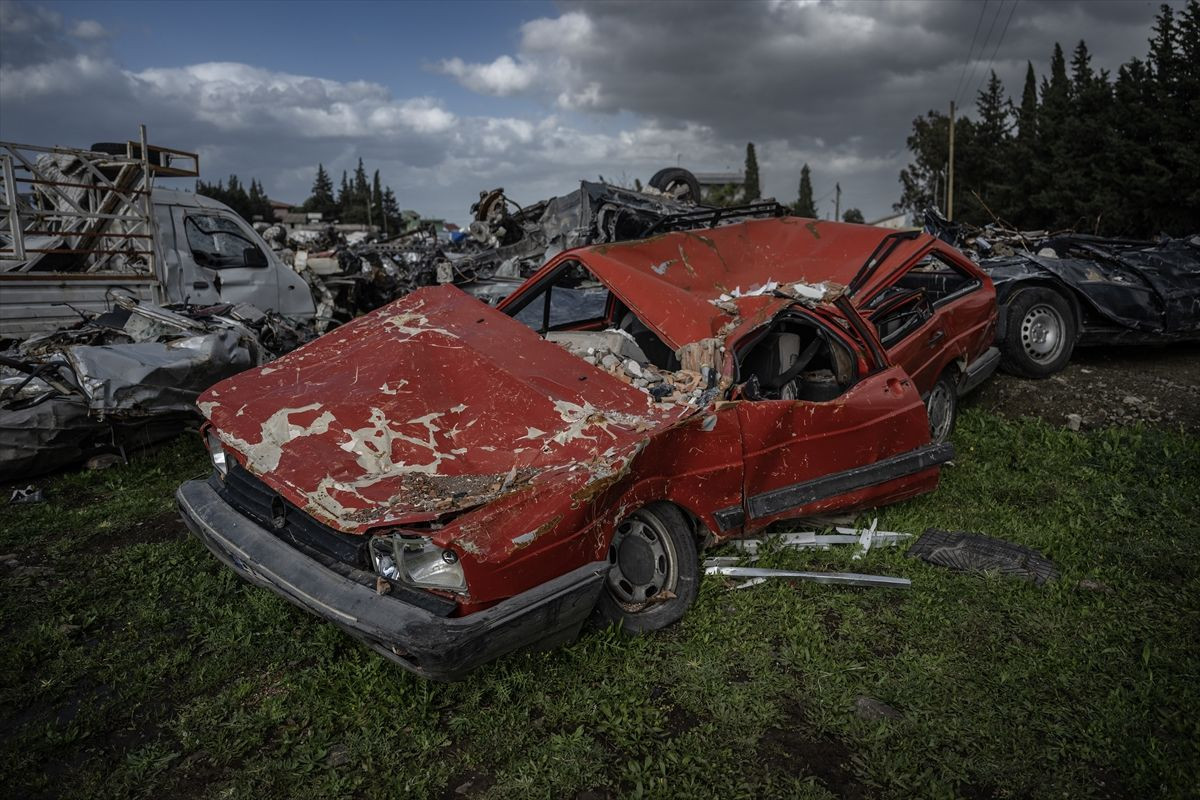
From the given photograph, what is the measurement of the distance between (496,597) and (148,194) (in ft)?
22.3

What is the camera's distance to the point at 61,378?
213 inches

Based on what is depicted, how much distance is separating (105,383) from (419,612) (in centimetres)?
407

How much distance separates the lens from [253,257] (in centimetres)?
829

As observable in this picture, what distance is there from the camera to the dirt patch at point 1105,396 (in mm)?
6387

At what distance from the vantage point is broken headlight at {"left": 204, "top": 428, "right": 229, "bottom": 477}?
3457mm

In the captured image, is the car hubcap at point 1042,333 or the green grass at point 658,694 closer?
the green grass at point 658,694

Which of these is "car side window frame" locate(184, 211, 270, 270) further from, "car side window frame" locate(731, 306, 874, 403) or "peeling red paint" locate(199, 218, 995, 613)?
"car side window frame" locate(731, 306, 874, 403)

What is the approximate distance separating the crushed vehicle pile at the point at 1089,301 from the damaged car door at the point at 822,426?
3437 mm

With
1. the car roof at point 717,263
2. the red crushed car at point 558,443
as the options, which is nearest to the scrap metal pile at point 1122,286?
the car roof at point 717,263

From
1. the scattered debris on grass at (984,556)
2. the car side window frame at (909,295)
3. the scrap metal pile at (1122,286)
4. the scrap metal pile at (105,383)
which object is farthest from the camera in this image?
the scrap metal pile at (1122,286)

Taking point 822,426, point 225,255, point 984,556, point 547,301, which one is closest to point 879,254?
point 822,426

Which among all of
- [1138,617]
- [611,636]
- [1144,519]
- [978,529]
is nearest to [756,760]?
[611,636]

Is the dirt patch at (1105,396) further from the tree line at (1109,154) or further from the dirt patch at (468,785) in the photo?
the tree line at (1109,154)

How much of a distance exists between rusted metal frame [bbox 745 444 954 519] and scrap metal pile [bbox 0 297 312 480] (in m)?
4.35
